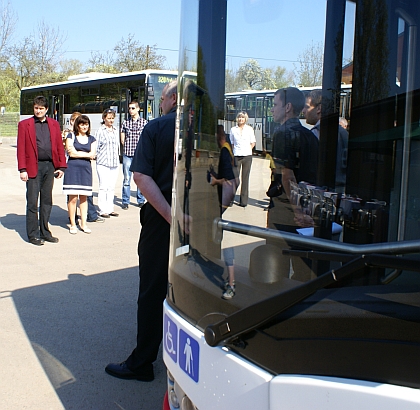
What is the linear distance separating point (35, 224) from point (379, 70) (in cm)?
644

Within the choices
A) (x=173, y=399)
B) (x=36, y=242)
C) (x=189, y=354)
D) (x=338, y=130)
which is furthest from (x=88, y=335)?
(x=36, y=242)

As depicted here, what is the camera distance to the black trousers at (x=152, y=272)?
3.27 meters

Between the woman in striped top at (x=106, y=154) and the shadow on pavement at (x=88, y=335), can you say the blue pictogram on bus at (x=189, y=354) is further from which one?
the woman in striped top at (x=106, y=154)

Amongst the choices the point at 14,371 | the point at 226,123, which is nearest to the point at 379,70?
the point at 226,123

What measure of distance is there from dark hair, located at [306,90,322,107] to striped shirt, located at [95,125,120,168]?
7.61 meters

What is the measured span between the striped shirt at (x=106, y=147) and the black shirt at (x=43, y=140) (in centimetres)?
193

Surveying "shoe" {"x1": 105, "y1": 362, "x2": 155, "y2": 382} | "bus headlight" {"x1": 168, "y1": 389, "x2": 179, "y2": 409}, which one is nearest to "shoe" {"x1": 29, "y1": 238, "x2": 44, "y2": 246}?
"shoe" {"x1": 105, "y1": 362, "x2": 155, "y2": 382}

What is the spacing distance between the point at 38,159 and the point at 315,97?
5.92 metres

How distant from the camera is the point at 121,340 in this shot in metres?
4.30

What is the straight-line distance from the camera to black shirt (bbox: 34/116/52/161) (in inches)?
281

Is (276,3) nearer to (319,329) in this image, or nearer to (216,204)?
(216,204)

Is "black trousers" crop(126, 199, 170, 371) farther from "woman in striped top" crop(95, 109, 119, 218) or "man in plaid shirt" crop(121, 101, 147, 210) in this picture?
"man in plaid shirt" crop(121, 101, 147, 210)

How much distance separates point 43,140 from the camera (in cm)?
719

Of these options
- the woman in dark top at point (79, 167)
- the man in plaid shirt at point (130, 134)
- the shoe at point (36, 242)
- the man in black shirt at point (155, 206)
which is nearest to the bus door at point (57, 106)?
the man in plaid shirt at point (130, 134)
